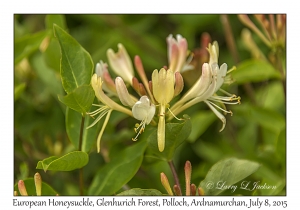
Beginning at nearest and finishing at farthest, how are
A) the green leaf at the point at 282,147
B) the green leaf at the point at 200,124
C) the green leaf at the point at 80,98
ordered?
the green leaf at the point at 80,98
the green leaf at the point at 282,147
the green leaf at the point at 200,124

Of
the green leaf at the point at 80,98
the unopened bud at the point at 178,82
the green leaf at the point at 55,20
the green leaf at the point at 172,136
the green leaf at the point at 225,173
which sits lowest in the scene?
the green leaf at the point at 225,173

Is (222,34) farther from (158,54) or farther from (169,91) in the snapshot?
(169,91)

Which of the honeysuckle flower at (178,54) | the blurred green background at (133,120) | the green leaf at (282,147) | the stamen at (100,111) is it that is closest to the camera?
the stamen at (100,111)

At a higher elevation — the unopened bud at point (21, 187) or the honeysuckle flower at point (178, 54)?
the honeysuckle flower at point (178, 54)

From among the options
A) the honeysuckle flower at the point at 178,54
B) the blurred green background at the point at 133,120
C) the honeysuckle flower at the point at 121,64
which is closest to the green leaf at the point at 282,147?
the blurred green background at the point at 133,120

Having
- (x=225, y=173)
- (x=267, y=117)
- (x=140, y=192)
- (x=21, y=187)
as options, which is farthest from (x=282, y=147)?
(x=21, y=187)

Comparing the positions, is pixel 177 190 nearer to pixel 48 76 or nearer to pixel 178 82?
pixel 178 82

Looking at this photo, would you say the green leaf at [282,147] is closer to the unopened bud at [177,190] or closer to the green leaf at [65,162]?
the unopened bud at [177,190]
